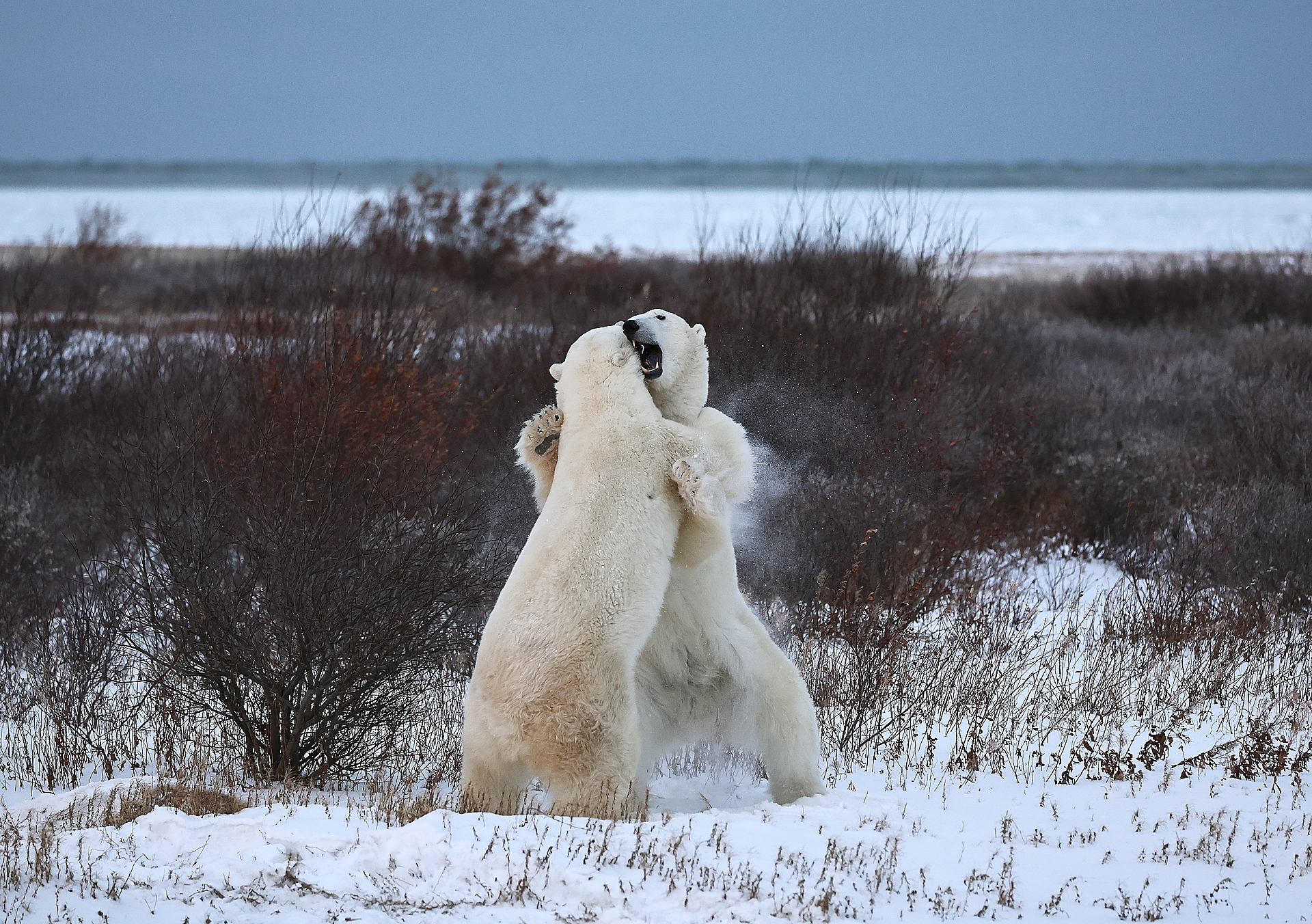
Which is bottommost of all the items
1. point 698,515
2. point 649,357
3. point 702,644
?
point 702,644

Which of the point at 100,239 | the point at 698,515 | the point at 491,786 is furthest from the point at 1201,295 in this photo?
the point at 100,239

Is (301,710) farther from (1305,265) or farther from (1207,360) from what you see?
(1305,265)

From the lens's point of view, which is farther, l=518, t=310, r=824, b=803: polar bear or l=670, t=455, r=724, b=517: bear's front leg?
l=518, t=310, r=824, b=803: polar bear

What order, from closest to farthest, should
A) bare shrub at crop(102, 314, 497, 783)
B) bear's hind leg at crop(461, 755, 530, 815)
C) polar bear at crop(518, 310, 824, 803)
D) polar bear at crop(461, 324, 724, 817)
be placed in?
polar bear at crop(461, 324, 724, 817) < bear's hind leg at crop(461, 755, 530, 815) < polar bear at crop(518, 310, 824, 803) < bare shrub at crop(102, 314, 497, 783)

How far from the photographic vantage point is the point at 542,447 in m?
3.70

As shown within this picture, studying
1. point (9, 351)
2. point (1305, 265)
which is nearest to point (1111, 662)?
point (9, 351)

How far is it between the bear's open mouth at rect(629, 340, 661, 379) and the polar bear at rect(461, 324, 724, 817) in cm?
6

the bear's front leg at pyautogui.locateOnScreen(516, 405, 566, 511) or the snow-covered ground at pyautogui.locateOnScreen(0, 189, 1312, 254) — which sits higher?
the snow-covered ground at pyautogui.locateOnScreen(0, 189, 1312, 254)

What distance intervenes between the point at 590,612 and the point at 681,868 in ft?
2.39

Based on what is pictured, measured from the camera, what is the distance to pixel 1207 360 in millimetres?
12828

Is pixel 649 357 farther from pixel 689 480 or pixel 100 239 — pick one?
pixel 100 239

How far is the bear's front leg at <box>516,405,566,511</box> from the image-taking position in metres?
3.55

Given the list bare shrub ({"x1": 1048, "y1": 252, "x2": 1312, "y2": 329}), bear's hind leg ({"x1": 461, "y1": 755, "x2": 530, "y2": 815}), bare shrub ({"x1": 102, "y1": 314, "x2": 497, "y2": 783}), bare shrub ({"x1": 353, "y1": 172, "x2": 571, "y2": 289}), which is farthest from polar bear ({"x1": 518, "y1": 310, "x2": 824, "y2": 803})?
bare shrub ({"x1": 353, "y1": 172, "x2": 571, "y2": 289})

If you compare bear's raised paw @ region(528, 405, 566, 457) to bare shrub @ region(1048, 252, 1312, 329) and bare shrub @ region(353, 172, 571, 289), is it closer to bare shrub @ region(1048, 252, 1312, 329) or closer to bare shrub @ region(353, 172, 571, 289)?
bare shrub @ region(1048, 252, 1312, 329)
